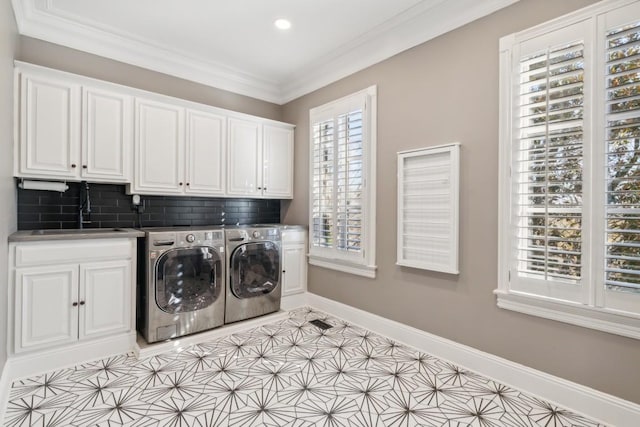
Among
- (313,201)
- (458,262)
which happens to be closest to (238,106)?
(313,201)

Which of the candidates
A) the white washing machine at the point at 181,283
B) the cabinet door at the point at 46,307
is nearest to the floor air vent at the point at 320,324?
the white washing machine at the point at 181,283

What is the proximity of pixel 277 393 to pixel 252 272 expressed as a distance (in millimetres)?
1491

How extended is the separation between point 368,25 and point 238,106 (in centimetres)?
190

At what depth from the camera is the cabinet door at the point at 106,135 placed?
277cm

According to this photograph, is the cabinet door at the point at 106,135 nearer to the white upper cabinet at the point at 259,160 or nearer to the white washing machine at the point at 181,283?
the white washing machine at the point at 181,283

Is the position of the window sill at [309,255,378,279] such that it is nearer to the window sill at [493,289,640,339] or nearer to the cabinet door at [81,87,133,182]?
the window sill at [493,289,640,339]

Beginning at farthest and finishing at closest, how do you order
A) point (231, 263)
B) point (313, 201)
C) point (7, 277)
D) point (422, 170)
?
1. point (313, 201)
2. point (231, 263)
3. point (422, 170)
4. point (7, 277)

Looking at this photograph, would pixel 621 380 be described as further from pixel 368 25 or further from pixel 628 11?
pixel 368 25

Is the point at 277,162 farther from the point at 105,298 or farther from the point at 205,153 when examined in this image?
the point at 105,298

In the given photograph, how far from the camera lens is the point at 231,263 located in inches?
128

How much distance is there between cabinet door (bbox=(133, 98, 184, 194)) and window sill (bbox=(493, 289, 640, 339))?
3067mm

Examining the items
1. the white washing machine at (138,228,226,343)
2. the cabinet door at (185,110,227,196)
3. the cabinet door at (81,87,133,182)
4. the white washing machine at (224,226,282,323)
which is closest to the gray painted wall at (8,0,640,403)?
the cabinet door at (81,87,133,182)

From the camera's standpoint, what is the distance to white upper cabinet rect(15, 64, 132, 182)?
251cm

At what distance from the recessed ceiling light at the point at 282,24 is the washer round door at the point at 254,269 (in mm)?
2121
